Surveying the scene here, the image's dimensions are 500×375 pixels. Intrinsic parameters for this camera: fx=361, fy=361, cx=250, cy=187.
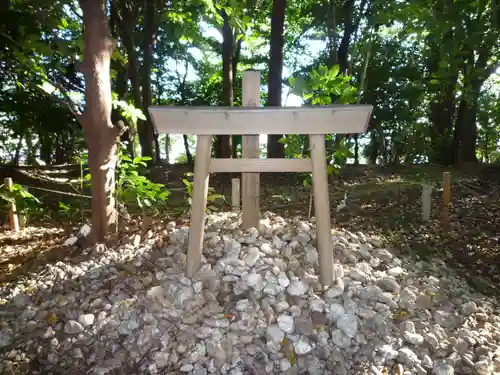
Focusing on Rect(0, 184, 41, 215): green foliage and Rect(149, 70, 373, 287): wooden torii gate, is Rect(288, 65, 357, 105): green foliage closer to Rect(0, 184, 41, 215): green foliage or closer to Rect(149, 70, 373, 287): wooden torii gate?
Rect(149, 70, 373, 287): wooden torii gate

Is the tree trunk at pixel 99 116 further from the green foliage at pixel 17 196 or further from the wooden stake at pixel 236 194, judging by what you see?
the wooden stake at pixel 236 194

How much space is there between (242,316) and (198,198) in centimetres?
99

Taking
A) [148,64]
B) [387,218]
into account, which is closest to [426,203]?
[387,218]

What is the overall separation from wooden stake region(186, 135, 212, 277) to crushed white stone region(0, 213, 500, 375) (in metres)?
0.19

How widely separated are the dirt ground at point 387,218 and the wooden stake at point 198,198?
4.71 ft

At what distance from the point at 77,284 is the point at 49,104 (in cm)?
1100

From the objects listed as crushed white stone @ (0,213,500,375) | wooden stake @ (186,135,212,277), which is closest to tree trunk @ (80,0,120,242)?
crushed white stone @ (0,213,500,375)

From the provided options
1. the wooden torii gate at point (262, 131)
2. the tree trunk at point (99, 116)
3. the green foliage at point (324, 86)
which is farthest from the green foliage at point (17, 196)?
the green foliage at point (324, 86)

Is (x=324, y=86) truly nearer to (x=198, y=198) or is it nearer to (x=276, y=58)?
(x=198, y=198)

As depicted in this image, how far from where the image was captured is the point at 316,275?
314 cm

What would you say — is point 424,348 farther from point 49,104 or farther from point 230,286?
point 49,104

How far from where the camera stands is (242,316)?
277 centimetres

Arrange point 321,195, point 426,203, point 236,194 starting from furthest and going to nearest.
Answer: point 426,203 → point 236,194 → point 321,195

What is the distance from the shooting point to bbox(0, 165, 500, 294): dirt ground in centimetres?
415
